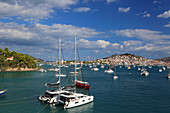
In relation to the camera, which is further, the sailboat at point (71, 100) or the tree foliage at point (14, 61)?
the tree foliage at point (14, 61)

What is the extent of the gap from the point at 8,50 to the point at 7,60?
21996mm

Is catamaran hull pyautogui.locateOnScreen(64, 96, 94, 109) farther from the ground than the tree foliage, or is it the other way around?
the tree foliage

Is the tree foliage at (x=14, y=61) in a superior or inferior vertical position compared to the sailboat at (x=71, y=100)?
superior

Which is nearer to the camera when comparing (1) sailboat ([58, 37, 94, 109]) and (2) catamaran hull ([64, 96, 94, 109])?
(2) catamaran hull ([64, 96, 94, 109])

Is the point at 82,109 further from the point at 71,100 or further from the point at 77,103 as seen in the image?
the point at 71,100

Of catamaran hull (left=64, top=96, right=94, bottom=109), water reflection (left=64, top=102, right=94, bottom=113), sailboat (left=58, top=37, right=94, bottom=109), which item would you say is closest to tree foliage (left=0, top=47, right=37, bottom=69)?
sailboat (left=58, top=37, right=94, bottom=109)

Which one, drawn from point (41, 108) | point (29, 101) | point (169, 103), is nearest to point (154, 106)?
point (169, 103)

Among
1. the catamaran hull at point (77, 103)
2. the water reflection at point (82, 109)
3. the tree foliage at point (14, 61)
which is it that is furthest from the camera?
the tree foliage at point (14, 61)

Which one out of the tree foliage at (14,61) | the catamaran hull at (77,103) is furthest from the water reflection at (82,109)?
the tree foliage at (14,61)

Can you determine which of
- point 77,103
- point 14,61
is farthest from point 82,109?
point 14,61

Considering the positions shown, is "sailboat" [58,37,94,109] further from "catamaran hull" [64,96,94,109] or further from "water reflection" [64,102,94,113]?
"water reflection" [64,102,94,113]

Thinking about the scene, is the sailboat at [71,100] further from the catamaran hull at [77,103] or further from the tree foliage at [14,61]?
the tree foliage at [14,61]

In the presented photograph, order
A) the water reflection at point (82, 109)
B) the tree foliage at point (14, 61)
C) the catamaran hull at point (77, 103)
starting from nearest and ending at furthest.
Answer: the water reflection at point (82, 109) → the catamaran hull at point (77, 103) → the tree foliage at point (14, 61)

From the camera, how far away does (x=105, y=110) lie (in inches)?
1640
